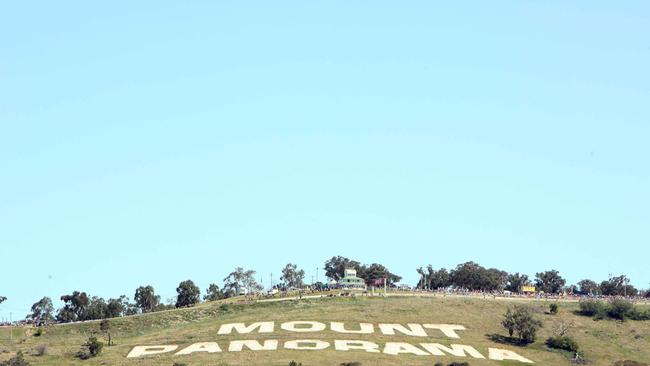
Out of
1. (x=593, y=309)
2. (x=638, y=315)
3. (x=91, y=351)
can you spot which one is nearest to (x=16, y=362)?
(x=91, y=351)

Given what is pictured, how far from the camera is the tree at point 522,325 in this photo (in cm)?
14901

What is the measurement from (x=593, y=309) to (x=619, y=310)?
13.1 ft

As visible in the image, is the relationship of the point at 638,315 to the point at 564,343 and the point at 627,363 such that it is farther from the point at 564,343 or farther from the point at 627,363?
the point at 627,363

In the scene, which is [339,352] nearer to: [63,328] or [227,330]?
[227,330]

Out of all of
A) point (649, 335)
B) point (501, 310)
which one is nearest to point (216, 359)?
point (501, 310)

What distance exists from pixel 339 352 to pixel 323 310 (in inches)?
1274

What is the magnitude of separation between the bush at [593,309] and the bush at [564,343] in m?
21.1

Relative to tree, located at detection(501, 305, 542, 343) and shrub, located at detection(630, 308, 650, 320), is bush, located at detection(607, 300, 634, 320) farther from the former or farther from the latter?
tree, located at detection(501, 305, 542, 343)

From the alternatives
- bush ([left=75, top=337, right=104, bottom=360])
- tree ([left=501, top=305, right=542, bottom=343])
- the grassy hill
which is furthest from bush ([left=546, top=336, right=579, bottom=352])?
bush ([left=75, top=337, right=104, bottom=360])

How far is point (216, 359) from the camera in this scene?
12938 cm

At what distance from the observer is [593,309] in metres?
168

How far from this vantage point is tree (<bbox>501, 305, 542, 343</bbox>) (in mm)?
149012

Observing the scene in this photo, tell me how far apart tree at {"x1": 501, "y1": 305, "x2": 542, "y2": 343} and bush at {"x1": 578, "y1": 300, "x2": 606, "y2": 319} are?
1767 centimetres

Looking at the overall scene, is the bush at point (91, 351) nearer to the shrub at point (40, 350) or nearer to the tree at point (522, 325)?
the shrub at point (40, 350)
